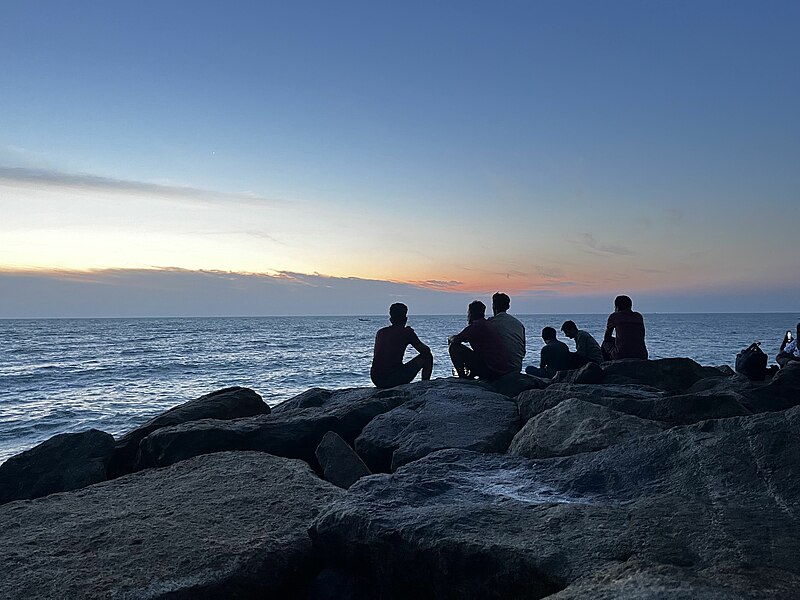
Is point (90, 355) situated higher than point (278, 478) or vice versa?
point (278, 478)

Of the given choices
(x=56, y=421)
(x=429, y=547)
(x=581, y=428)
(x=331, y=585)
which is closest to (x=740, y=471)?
(x=581, y=428)

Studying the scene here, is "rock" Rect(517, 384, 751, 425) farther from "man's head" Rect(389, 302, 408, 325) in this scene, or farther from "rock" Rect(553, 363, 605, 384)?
"man's head" Rect(389, 302, 408, 325)

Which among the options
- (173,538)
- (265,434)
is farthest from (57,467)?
(173,538)

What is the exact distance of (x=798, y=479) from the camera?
10.1 feet

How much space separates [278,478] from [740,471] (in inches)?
121

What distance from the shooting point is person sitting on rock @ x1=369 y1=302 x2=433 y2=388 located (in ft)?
33.1

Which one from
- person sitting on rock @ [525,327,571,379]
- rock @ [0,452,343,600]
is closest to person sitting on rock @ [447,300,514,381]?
person sitting on rock @ [525,327,571,379]

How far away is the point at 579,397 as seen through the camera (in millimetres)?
5887

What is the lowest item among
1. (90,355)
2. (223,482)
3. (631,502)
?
(90,355)

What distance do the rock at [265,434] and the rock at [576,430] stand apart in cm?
222

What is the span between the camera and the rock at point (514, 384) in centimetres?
875

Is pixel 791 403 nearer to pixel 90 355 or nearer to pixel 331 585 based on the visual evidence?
pixel 331 585

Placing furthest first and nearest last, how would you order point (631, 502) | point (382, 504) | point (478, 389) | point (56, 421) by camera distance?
point (56, 421), point (478, 389), point (382, 504), point (631, 502)

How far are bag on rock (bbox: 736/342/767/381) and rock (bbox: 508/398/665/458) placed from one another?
4938 millimetres
